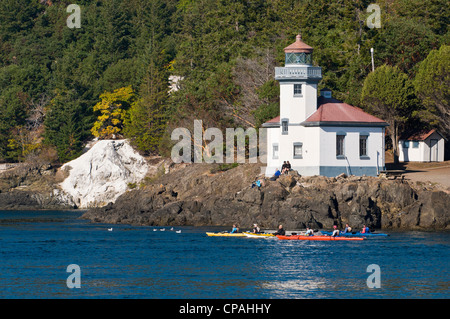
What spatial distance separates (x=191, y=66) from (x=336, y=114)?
124ft

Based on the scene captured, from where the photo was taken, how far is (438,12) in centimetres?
8644

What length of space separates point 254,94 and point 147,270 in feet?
124

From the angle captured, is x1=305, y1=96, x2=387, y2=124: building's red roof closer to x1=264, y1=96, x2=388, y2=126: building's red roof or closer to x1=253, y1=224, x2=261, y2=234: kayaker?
x1=264, y1=96, x2=388, y2=126: building's red roof

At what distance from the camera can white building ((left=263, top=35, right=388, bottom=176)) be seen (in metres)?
63.3

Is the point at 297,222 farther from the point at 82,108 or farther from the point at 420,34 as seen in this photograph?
the point at 82,108

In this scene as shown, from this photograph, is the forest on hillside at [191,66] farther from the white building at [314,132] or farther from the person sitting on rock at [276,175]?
the person sitting on rock at [276,175]

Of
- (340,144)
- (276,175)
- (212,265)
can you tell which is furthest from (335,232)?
(212,265)

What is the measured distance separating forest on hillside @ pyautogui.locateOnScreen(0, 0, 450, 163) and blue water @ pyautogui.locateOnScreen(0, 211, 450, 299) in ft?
65.3

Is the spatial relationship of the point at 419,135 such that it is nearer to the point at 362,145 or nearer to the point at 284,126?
the point at 362,145

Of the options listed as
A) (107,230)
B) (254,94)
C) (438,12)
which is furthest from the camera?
(438,12)

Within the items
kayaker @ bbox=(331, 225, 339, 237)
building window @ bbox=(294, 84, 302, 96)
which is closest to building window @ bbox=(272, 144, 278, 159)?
building window @ bbox=(294, 84, 302, 96)
